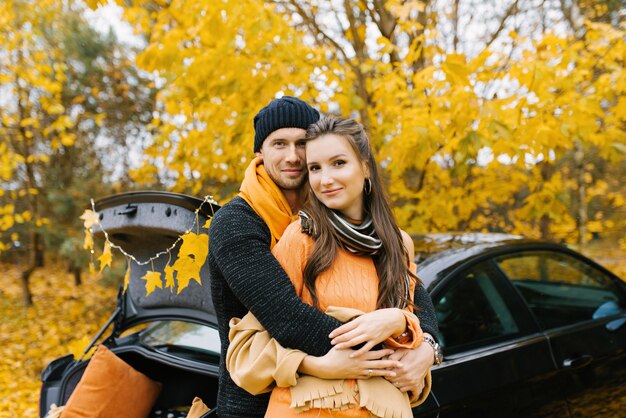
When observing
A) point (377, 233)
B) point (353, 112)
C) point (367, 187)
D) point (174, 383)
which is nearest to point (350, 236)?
point (377, 233)

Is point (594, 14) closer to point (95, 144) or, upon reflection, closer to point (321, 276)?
point (321, 276)

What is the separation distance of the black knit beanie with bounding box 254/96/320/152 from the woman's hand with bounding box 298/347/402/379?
80cm

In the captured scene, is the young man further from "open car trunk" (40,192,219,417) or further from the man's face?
"open car trunk" (40,192,219,417)

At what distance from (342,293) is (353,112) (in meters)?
4.30

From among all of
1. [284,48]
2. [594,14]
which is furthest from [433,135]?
[594,14]

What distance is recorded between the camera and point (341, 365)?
54.9 inches

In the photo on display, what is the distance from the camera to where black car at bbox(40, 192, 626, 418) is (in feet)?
7.21

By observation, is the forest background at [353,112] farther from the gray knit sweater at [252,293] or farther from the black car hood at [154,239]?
the gray knit sweater at [252,293]

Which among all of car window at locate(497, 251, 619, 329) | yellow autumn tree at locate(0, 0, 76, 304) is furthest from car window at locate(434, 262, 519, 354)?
yellow autumn tree at locate(0, 0, 76, 304)

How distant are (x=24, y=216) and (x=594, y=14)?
8287mm

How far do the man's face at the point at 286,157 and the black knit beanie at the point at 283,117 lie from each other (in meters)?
0.02

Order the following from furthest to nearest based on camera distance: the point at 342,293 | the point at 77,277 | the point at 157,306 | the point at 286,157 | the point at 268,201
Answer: the point at 77,277 → the point at 157,306 → the point at 286,157 → the point at 268,201 → the point at 342,293

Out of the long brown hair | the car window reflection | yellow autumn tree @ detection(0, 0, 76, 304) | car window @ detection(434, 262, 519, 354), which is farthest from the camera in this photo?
yellow autumn tree @ detection(0, 0, 76, 304)

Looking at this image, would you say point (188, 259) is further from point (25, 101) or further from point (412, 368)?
point (25, 101)
